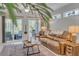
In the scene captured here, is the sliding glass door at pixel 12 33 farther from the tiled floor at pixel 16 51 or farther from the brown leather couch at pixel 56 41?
the brown leather couch at pixel 56 41

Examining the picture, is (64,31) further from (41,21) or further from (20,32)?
(20,32)

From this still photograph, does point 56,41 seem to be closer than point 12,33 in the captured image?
No

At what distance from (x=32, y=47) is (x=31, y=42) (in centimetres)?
10

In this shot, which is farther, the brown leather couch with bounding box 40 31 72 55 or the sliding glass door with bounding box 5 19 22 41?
the brown leather couch with bounding box 40 31 72 55

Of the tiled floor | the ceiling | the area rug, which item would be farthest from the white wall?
the area rug

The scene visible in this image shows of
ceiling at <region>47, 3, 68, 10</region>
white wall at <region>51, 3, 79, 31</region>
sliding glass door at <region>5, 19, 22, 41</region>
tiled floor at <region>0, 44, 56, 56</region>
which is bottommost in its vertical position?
tiled floor at <region>0, 44, 56, 56</region>

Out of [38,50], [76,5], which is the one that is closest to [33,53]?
[38,50]

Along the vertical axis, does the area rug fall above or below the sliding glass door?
below

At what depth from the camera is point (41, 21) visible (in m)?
2.35

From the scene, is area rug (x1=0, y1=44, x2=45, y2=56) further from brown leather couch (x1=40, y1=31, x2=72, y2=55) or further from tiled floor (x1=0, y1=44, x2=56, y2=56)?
brown leather couch (x1=40, y1=31, x2=72, y2=55)

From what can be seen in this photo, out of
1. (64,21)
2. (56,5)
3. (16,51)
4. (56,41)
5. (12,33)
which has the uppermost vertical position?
(56,5)

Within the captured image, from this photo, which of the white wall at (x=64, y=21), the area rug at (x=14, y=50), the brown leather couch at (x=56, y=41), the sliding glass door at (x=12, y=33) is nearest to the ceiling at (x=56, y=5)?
the white wall at (x=64, y=21)

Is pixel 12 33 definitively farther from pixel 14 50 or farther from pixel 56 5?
pixel 56 5

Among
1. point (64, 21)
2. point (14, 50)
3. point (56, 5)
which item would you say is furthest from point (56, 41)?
point (14, 50)
